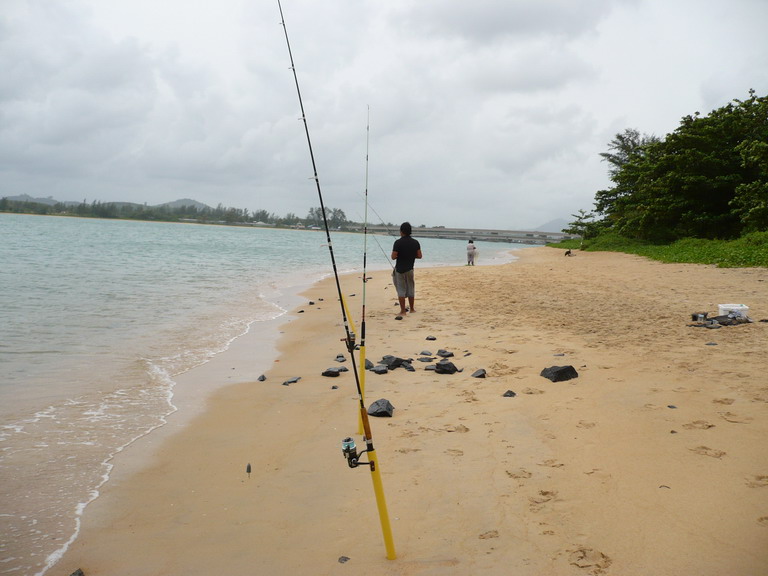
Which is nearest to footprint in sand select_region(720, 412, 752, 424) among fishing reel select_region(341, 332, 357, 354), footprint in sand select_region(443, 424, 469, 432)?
footprint in sand select_region(443, 424, 469, 432)

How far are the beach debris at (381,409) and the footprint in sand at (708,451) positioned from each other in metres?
2.72

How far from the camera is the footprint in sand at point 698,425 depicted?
437 cm

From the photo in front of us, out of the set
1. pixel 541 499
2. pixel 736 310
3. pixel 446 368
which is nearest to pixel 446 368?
pixel 446 368

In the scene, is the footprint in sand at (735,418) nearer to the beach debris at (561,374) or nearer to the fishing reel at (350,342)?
the beach debris at (561,374)

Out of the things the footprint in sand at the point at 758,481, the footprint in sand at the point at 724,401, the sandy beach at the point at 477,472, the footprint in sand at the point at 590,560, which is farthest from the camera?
the footprint in sand at the point at 724,401

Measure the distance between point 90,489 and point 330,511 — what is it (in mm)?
2105

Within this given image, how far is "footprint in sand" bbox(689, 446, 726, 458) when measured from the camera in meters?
3.89

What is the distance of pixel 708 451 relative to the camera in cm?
396

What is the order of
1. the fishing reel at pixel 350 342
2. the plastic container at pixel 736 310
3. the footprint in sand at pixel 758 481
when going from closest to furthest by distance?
the footprint in sand at pixel 758 481, the fishing reel at pixel 350 342, the plastic container at pixel 736 310

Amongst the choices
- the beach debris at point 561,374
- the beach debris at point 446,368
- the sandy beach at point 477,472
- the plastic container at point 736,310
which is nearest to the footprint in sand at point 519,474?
the sandy beach at point 477,472

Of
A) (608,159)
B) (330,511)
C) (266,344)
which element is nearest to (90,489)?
(330,511)

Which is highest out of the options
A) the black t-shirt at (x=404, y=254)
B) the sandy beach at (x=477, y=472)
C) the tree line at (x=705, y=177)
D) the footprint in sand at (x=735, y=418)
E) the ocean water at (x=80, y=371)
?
the tree line at (x=705, y=177)

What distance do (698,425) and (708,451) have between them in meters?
0.51

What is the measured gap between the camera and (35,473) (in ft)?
14.5
